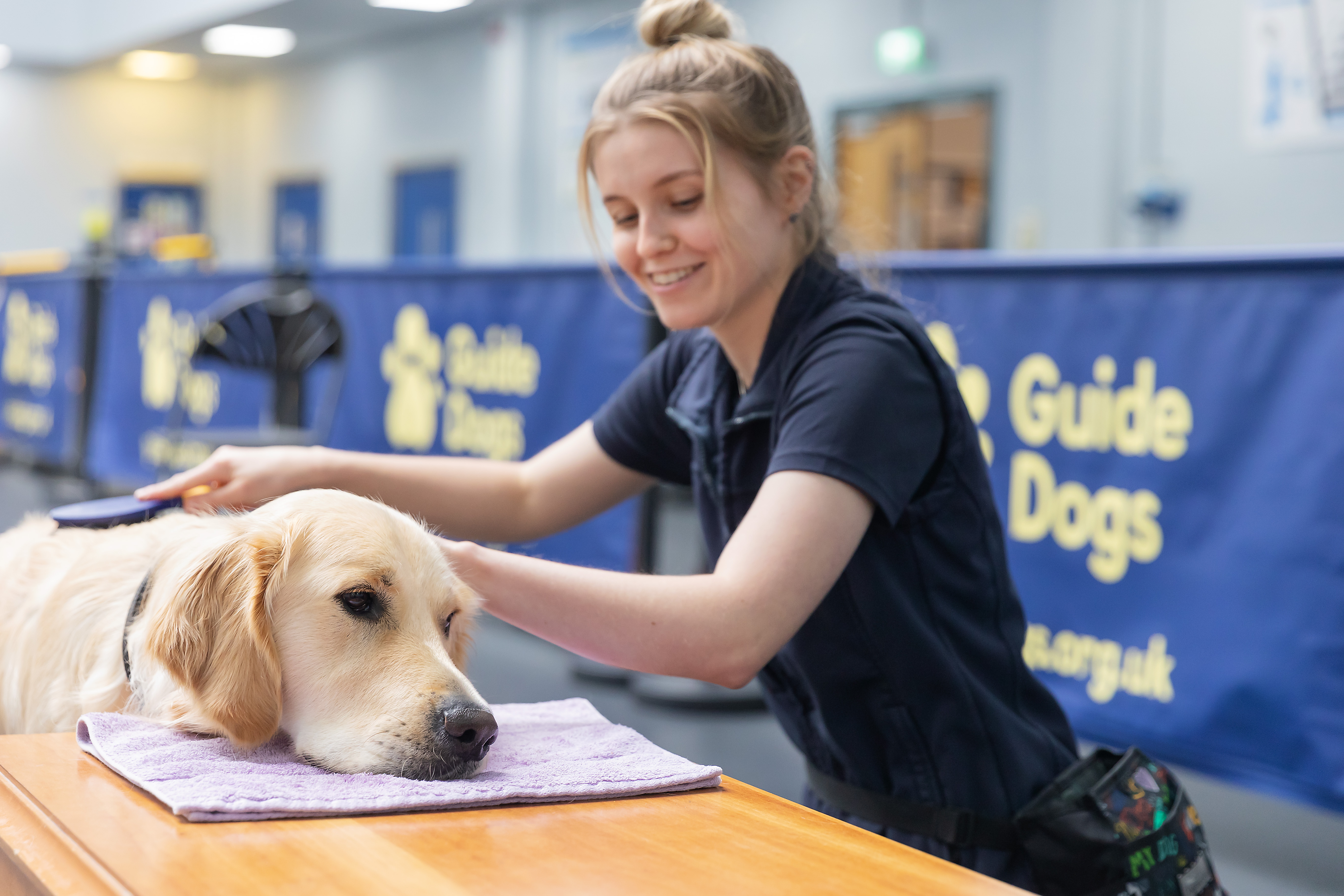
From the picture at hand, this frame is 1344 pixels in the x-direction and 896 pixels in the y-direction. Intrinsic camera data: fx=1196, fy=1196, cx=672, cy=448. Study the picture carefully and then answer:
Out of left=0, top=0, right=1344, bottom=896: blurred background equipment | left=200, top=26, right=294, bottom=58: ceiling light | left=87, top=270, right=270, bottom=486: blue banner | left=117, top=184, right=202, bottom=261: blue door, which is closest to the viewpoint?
left=0, top=0, right=1344, bottom=896: blurred background equipment

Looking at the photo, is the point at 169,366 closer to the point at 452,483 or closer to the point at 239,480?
the point at 452,483

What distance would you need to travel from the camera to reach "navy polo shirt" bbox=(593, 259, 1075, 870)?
137cm

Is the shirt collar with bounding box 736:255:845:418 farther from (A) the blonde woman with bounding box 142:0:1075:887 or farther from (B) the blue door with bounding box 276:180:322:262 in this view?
(B) the blue door with bounding box 276:180:322:262

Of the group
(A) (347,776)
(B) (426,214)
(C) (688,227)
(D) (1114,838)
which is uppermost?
(B) (426,214)

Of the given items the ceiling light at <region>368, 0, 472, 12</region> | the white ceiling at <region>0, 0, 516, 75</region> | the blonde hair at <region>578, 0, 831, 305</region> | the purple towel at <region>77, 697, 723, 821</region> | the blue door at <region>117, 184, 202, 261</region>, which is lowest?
the purple towel at <region>77, 697, 723, 821</region>

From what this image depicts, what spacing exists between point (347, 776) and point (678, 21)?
110 cm

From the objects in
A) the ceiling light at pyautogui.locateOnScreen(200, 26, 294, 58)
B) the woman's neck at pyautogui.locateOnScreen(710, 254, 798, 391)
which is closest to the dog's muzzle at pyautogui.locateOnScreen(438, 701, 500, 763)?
the woman's neck at pyautogui.locateOnScreen(710, 254, 798, 391)

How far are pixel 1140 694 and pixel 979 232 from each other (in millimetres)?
5670

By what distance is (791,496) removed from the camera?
1.30 metres

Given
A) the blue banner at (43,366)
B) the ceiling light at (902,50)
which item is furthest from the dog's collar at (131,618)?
the ceiling light at (902,50)

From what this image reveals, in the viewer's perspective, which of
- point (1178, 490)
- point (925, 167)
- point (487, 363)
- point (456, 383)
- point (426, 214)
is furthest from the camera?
point (426, 214)

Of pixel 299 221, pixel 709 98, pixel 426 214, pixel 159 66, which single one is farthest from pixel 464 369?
pixel 159 66

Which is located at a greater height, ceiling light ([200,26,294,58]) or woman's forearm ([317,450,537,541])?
ceiling light ([200,26,294,58])

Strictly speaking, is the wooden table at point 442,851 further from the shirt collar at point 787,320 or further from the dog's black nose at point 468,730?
the shirt collar at point 787,320
